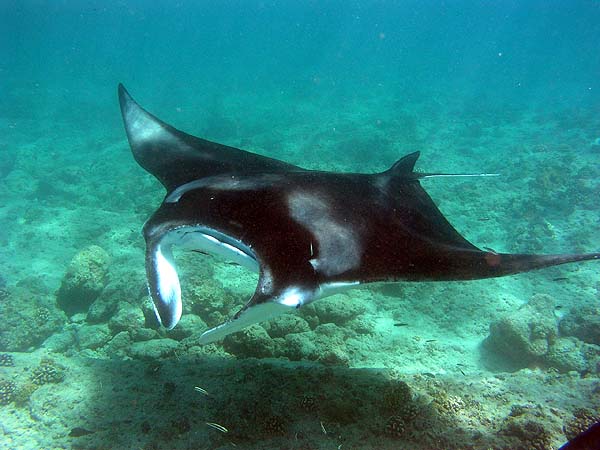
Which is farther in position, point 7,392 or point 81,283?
point 81,283

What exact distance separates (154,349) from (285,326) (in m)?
2.02

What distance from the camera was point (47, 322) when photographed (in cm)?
733

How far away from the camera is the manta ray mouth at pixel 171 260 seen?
94.3 inches

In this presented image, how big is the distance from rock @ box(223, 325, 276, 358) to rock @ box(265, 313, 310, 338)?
1.96ft

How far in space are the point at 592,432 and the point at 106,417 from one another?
414 centimetres

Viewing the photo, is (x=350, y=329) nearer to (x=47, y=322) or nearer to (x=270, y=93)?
(x=47, y=322)

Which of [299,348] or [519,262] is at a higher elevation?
[519,262]

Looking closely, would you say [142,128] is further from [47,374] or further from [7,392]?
[7,392]

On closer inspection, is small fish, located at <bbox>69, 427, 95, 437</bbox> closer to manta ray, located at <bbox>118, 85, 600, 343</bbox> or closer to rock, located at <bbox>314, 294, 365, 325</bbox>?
manta ray, located at <bbox>118, 85, 600, 343</bbox>

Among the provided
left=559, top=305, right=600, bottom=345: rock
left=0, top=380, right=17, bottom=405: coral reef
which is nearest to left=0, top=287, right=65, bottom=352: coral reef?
left=0, top=380, right=17, bottom=405: coral reef

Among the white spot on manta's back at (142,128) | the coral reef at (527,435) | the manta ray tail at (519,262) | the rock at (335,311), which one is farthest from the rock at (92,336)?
the manta ray tail at (519,262)

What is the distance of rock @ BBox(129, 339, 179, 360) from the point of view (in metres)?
5.08

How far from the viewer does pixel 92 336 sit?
21.7 feet

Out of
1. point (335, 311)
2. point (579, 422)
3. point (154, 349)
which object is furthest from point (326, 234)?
point (335, 311)
